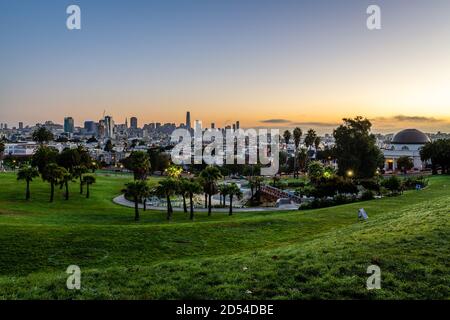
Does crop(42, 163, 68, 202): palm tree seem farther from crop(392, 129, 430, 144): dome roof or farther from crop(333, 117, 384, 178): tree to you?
crop(392, 129, 430, 144): dome roof

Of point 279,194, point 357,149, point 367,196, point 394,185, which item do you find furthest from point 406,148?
point 367,196

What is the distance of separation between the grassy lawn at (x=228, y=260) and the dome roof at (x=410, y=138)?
137 metres

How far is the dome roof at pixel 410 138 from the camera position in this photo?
6063 inches

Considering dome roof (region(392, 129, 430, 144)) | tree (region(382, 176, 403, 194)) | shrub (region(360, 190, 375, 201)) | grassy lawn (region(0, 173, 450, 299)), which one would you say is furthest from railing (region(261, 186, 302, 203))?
dome roof (region(392, 129, 430, 144))

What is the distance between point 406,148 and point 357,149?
86.2 m

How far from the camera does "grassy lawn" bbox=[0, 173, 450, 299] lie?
12.9m

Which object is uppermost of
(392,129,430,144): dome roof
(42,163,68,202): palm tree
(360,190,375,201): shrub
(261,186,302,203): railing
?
(392,129,430,144): dome roof

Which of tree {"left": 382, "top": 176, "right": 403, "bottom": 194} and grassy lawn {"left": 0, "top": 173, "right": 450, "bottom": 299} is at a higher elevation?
grassy lawn {"left": 0, "top": 173, "right": 450, "bottom": 299}

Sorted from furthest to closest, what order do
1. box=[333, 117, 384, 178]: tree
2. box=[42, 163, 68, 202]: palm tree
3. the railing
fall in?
box=[333, 117, 384, 178]: tree
the railing
box=[42, 163, 68, 202]: palm tree

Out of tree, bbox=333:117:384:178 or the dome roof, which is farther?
the dome roof

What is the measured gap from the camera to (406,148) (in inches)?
5994

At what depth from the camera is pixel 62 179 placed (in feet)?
202
